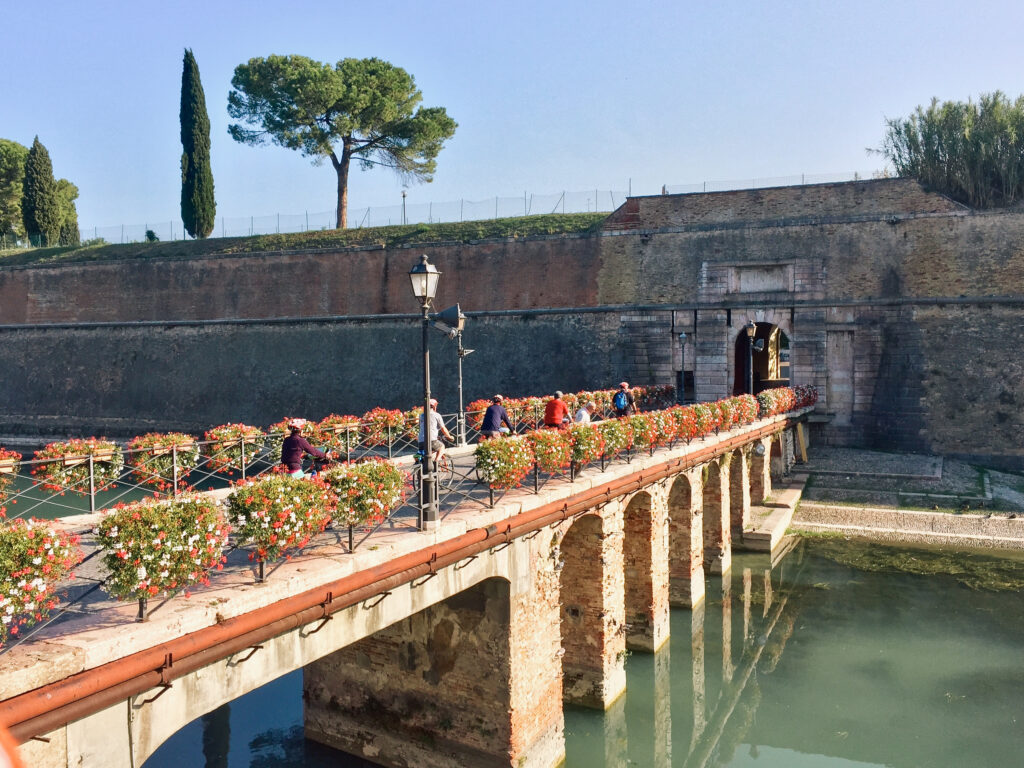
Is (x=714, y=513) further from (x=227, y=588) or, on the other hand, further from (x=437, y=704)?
(x=227, y=588)

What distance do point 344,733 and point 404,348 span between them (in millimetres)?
19016

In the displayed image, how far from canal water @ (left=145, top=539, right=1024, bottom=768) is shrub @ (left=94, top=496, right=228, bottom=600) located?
16.5ft

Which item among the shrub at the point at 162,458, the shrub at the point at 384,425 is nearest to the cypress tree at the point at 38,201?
the shrub at the point at 384,425

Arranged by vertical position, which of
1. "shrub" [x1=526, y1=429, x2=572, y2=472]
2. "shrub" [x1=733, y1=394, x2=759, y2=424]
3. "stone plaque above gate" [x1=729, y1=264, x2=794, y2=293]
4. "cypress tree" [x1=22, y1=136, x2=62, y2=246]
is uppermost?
"cypress tree" [x1=22, y1=136, x2=62, y2=246]

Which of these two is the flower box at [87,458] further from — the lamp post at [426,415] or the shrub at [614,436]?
the shrub at [614,436]

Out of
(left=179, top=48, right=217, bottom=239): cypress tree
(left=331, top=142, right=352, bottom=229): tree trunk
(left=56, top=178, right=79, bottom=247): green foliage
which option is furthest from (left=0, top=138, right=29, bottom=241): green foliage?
(left=331, top=142, right=352, bottom=229): tree trunk

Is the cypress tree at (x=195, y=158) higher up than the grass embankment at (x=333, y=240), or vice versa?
the cypress tree at (x=195, y=158)

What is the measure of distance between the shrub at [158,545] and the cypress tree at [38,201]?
39109 millimetres

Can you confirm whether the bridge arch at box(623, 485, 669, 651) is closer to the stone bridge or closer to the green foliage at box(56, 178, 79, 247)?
the stone bridge

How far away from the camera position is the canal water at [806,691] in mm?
9117

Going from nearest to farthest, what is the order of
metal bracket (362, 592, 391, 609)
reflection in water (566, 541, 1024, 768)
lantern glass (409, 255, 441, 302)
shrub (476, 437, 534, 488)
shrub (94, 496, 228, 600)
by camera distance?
shrub (94, 496, 228, 600), metal bracket (362, 592, 391, 609), lantern glass (409, 255, 441, 302), shrub (476, 437, 534, 488), reflection in water (566, 541, 1024, 768)

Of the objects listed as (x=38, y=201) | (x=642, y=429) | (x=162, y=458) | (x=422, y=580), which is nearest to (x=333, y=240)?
(x=38, y=201)

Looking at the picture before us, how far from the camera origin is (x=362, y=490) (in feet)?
19.7

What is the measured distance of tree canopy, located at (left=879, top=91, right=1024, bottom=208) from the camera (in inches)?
896
